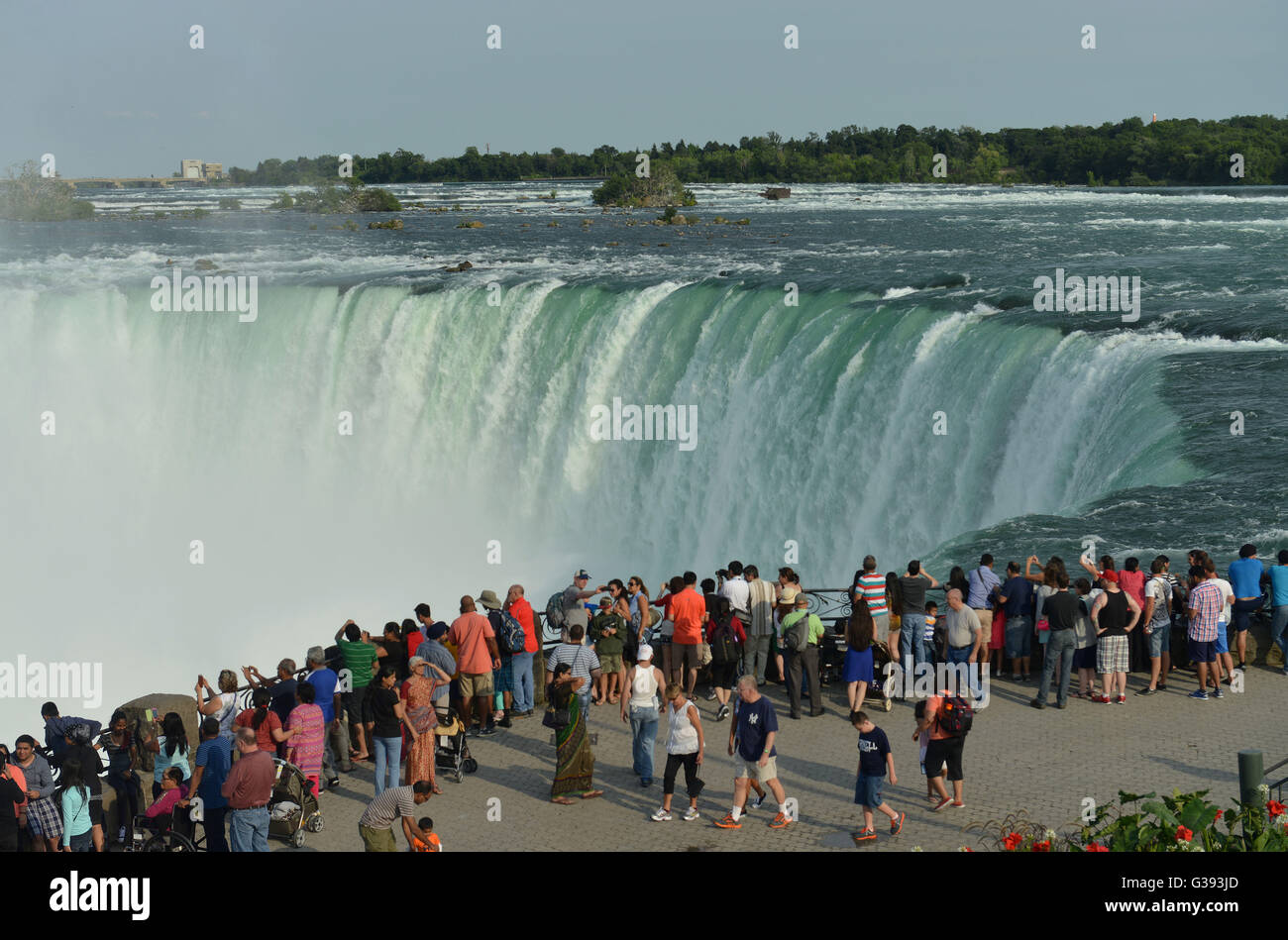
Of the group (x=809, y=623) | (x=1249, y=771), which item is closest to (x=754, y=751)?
(x=809, y=623)

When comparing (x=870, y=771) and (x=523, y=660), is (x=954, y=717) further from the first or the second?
(x=523, y=660)

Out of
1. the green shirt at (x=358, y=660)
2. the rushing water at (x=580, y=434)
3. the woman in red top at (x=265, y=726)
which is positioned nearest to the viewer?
the woman in red top at (x=265, y=726)

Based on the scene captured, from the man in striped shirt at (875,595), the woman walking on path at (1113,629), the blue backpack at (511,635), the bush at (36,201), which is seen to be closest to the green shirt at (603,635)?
the blue backpack at (511,635)

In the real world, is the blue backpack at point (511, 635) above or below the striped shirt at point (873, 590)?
below

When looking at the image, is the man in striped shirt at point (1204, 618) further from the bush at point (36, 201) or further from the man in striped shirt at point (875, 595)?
the bush at point (36, 201)

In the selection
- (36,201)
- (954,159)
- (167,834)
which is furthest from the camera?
(954,159)

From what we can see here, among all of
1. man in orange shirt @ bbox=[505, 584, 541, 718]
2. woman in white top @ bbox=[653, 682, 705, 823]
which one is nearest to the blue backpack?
man in orange shirt @ bbox=[505, 584, 541, 718]
